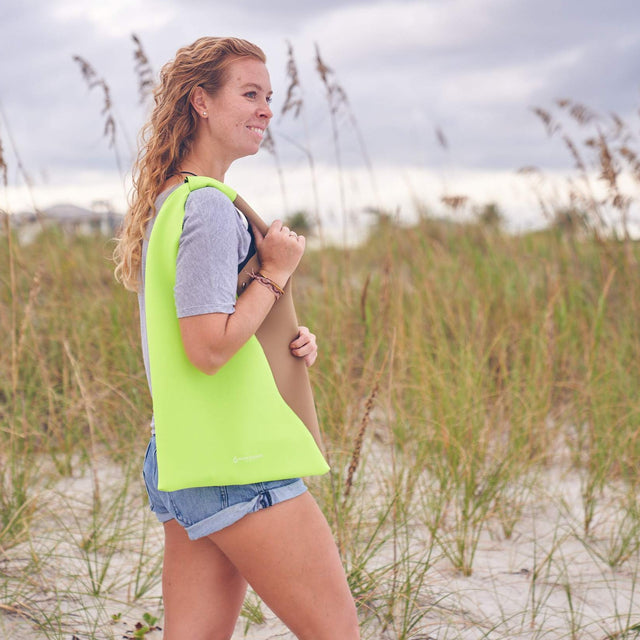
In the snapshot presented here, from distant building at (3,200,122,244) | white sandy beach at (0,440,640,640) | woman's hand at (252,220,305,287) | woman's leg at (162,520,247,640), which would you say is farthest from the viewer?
distant building at (3,200,122,244)

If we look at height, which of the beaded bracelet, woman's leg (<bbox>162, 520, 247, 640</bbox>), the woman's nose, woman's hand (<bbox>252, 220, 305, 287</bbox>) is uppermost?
the woman's nose

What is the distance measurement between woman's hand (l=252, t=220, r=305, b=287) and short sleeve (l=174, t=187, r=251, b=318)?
89 millimetres

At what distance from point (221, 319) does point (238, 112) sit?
0.43 metres

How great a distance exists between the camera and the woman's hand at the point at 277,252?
1.38m

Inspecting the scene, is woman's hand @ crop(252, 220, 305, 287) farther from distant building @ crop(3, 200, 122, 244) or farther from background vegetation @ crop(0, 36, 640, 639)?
distant building @ crop(3, 200, 122, 244)

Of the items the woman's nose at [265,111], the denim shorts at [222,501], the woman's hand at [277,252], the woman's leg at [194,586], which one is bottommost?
the woman's leg at [194,586]

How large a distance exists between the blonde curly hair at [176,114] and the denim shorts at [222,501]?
0.47 meters

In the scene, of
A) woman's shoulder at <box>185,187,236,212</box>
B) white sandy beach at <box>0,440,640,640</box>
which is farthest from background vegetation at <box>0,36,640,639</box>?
woman's shoulder at <box>185,187,236,212</box>

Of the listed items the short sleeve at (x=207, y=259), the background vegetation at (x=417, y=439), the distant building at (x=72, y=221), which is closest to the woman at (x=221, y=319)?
the short sleeve at (x=207, y=259)

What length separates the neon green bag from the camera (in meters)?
1.30

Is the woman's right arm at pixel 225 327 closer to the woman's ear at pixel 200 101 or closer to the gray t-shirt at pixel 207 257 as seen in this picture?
the gray t-shirt at pixel 207 257

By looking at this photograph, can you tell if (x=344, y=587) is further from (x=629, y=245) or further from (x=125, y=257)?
(x=629, y=245)

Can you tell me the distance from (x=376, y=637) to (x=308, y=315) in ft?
7.32

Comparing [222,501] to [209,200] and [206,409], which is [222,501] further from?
[209,200]
